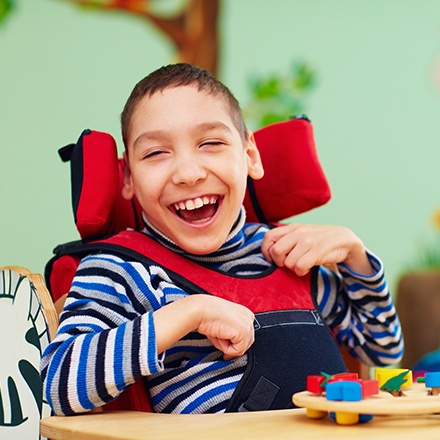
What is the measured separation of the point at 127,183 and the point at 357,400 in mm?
546

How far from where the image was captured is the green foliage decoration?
2410mm

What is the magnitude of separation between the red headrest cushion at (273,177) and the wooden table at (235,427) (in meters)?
0.37

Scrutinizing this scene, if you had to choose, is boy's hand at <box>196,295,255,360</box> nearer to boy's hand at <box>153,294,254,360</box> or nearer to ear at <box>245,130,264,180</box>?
boy's hand at <box>153,294,254,360</box>

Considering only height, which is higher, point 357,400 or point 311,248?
point 311,248

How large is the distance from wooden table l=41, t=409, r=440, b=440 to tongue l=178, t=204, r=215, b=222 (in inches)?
12.5

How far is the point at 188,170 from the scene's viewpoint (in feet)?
3.26

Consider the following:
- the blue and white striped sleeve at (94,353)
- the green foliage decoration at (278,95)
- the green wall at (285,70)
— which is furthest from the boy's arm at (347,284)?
the green foliage decoration at (278,95)

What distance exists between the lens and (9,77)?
2.06m

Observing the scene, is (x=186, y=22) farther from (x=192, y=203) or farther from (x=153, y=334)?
(x=153, y=334)

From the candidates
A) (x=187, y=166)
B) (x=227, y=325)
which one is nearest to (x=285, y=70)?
(x=187, y=166)

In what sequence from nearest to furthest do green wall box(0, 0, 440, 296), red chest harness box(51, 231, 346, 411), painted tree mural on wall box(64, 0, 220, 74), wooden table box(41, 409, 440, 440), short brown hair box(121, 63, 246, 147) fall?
wooden table box(41, 409, 440, 440) → red chest harness box(51, 231, 346, 411) → short brown hair box(121, 63, 246, 147) → green wall box(0, 0, 440, 296) → painted tree mural on wall box(64, 0, 220, 74)

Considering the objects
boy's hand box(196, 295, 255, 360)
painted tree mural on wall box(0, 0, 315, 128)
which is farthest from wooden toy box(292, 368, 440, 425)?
painted tree mural on wall box(0, 0, 315, 128)

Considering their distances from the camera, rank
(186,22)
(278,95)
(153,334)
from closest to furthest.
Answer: (153,334) < (186,22) < (278,95)

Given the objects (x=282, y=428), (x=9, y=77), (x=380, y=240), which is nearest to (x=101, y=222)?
(x=282, y=428)
